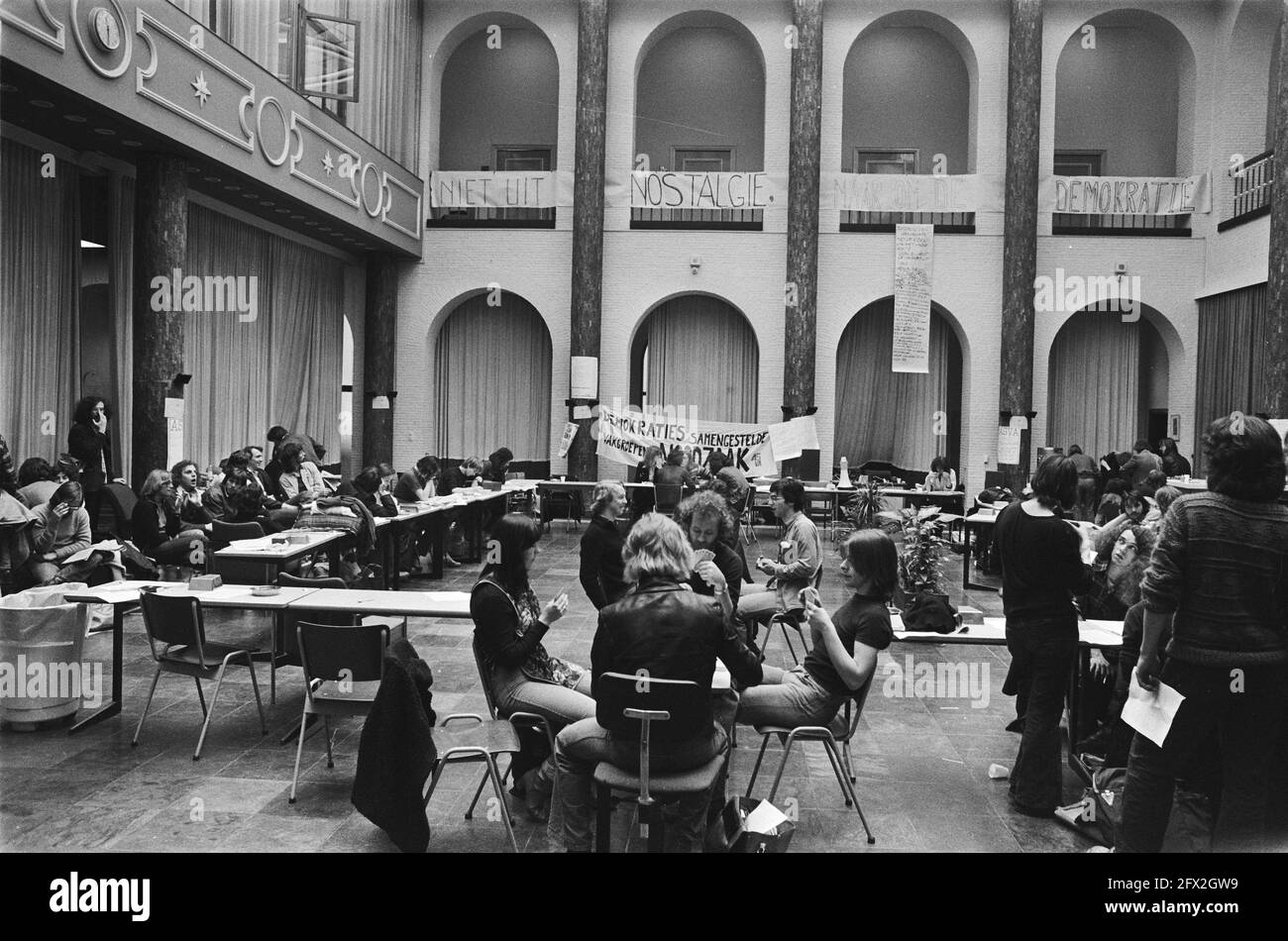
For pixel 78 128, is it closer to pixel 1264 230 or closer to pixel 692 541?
pixel 692 541

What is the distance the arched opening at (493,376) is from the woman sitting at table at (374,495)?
26.2 feet

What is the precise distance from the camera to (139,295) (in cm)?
966

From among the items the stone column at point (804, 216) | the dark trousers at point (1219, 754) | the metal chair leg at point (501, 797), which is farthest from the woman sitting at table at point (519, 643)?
the stone column at point (804, 216)

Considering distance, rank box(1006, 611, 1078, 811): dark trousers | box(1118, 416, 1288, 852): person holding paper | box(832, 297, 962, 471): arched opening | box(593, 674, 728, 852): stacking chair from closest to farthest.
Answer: box(1118, 416, 1288, 852): person holding paper → box(593, 674, 728, 852): stacking chair → box(1006, 611, 1078, 811): dark trousers → box(832, 297, 962, 471): arched opening

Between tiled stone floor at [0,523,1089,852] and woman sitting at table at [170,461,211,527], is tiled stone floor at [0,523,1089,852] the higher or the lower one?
the lower one

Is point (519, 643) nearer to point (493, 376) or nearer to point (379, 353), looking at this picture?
point (379, 353)

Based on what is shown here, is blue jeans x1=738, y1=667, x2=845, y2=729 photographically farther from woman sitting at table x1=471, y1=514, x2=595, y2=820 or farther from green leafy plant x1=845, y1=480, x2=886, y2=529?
green leafy plant x1=845, y1=480, x2=886, y2=529

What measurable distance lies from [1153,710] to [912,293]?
13.1 metres

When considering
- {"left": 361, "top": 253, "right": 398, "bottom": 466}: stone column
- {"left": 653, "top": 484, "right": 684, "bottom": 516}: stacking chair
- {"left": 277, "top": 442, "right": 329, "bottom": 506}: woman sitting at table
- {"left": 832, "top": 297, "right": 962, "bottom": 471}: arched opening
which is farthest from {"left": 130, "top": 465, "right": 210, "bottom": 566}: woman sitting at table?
{"left": 832, "top": 297, "right": 962, "bottom": 471}: arched opening

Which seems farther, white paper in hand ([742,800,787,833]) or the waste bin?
the waste bin

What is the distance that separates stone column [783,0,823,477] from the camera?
15469mm

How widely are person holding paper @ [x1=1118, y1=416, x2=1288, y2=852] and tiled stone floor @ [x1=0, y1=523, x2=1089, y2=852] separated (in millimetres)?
1030
